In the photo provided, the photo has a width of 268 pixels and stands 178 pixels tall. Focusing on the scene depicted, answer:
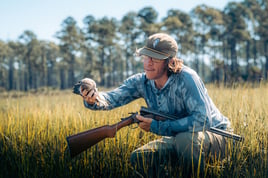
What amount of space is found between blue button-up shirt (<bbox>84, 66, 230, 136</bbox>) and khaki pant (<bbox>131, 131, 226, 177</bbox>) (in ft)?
0.41

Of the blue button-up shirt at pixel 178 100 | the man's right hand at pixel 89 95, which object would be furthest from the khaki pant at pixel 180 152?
the man's right hand at pixel 89 95

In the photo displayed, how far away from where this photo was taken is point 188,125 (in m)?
2.96

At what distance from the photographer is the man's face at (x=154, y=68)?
3.20 meters

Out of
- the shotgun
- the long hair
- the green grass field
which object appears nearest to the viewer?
the shotgun

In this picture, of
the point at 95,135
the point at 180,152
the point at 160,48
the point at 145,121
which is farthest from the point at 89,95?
the point at 180,152

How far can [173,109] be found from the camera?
3.28m

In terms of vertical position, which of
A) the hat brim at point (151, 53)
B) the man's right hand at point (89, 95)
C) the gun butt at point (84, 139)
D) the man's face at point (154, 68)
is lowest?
the gun butt at point (84, 139)

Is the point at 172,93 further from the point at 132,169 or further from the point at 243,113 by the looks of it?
the point at 243,113

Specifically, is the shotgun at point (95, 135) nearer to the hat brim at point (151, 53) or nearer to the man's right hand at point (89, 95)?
the man's right hand at point (89, 95)

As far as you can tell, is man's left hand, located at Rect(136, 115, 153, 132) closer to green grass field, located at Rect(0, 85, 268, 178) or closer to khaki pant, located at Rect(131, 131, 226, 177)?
khaki pant, located at Rect(131, 131, 226, 177)

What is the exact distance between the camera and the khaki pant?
9.71ft

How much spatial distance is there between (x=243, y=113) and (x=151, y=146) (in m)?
1.65

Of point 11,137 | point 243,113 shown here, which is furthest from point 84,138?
point 243,113

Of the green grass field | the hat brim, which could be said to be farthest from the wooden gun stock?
the hat brim
